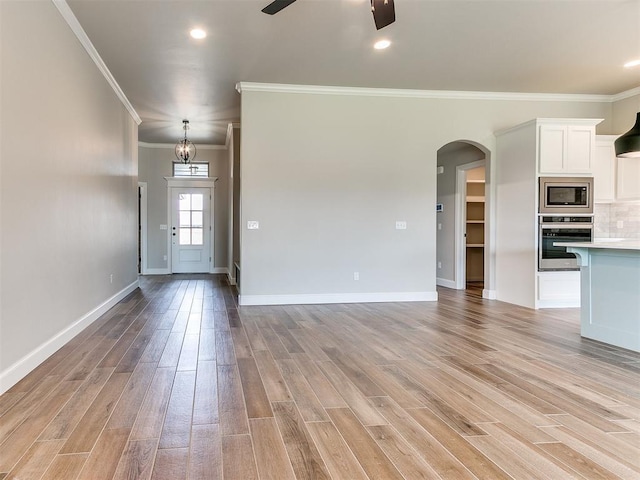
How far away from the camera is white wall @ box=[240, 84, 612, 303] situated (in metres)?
5.58

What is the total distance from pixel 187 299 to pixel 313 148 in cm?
287

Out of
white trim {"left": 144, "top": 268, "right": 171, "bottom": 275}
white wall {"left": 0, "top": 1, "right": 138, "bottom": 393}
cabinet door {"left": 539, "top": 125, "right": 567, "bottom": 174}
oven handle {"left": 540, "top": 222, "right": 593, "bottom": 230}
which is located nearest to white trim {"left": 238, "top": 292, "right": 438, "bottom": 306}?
oven handle {"left": 540, "top": 222, "right": 593, "bottom": 230}

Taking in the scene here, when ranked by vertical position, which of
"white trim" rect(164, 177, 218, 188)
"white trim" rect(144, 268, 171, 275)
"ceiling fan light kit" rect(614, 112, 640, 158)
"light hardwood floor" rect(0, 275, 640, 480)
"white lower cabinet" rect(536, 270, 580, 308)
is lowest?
"light hardwood floor" rect(0, 275, 640, 480)

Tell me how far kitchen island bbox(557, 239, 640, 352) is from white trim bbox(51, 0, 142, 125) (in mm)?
4944

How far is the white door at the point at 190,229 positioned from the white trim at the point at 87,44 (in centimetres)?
376

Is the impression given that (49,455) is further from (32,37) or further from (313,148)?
(313,148)

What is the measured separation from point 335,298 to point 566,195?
3.30 metres

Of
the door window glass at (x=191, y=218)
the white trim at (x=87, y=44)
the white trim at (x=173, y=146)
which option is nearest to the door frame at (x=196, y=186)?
the door window glass at (x=191, y=218)

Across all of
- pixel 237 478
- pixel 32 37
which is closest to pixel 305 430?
pixel 237 478

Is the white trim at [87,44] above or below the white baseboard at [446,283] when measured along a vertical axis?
above

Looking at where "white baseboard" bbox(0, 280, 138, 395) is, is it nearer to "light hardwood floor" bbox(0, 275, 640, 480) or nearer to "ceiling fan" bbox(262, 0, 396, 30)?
"light hardwood floor" bbox(0, 275, 640, 480)

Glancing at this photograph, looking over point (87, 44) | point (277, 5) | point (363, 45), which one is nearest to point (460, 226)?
point (363, 45)

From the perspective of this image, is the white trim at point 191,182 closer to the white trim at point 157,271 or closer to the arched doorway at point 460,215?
the white trim at point 157,271

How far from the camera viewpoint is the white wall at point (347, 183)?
558cm
